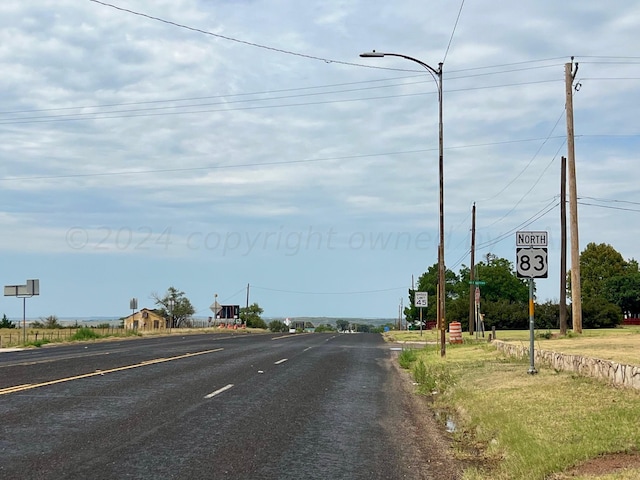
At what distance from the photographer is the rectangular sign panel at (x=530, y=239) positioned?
17219mm

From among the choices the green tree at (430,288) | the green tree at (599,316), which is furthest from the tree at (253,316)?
the green tree at (599,316)

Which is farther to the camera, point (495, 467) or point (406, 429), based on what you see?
point (406, 429)

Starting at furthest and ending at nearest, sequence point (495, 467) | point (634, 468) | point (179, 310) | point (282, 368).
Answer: point (179, 310)
point (282, 368)
point (495, 467)
point (634, 468)

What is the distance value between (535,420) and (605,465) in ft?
9.73

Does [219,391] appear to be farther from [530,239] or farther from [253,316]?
[253,316]

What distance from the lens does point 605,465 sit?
310 inches

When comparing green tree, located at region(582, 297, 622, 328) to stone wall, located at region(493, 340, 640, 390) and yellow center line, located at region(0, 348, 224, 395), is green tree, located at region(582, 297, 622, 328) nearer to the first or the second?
stone wall, located at region(493, 340, 640, 390)

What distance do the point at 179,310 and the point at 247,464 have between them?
138 metres

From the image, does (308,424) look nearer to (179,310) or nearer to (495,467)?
(495,467)

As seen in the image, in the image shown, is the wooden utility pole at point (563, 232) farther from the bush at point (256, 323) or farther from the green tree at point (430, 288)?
the bush at point (256, 323)

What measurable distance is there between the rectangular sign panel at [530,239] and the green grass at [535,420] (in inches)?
119

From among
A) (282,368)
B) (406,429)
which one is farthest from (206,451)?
(282,368)

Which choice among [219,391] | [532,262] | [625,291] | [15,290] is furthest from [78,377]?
[625,291]

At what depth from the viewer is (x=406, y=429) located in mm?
11711
